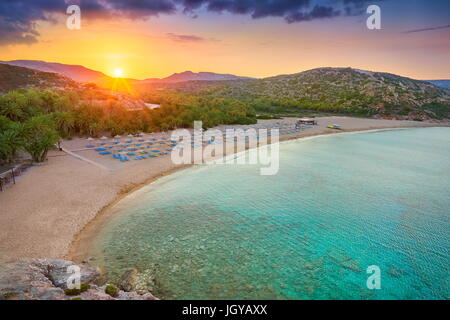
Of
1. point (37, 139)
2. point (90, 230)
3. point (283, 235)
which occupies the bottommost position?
point (283, 235)

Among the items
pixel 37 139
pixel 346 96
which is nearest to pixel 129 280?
pixel 37 139

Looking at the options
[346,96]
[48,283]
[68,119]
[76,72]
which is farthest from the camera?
[76,72]

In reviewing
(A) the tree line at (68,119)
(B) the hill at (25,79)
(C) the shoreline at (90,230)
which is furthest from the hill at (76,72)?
(C) the shoreline at (90,230)

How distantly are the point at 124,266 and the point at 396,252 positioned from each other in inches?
355

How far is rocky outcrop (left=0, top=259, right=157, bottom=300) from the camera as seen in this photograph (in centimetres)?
595

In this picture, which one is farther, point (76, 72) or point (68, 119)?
point (76, 72)

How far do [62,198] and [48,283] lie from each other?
6026 millimetres

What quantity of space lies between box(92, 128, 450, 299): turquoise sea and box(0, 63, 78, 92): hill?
5166cm

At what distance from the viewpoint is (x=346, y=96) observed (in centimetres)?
7244

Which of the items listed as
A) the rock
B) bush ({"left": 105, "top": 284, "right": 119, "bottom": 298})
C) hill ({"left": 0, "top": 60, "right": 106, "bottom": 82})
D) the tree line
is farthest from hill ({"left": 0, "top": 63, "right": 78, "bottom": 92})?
hill ({"left": 0, "top": 60, "right": 106, "bottom": 82})

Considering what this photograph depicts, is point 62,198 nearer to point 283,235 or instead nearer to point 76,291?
point 76,291

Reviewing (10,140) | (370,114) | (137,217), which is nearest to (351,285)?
(137,217)

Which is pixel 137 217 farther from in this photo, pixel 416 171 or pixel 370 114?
pixel 370 114

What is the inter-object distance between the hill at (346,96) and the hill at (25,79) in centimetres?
4375
